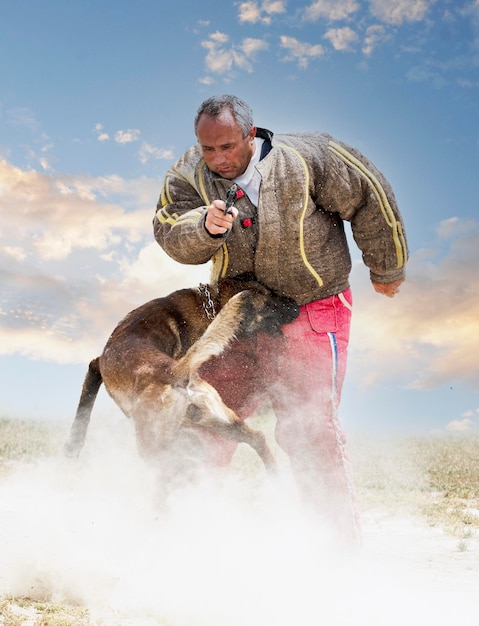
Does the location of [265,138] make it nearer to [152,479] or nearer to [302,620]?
[152,479]

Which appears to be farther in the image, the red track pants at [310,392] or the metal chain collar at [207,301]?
the red track pants at [310,392]

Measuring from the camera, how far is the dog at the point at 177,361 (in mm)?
A: 3053

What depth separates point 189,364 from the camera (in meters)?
3.09

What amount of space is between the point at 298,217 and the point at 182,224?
0.60 m

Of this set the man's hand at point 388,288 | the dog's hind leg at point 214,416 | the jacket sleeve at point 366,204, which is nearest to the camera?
the dog's hind leg at point 214,416

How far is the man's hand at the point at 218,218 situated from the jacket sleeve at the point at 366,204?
73cm

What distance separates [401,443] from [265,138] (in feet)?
31.6

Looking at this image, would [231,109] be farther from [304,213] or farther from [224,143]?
[304,213]

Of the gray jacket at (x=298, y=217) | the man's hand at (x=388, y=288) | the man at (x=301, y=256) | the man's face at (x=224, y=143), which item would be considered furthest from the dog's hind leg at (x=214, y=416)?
the man's hand at (x=388, y=288)

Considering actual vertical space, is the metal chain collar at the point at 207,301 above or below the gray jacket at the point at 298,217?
below

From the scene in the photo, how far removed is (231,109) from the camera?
3.22 meters

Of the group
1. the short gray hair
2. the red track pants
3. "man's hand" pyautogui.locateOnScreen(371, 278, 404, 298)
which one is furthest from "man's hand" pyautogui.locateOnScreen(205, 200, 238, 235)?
"man's hand" pyautogui.locateOnScreen(371, 278, 404, 298)

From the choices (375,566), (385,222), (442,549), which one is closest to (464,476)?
(442,549)

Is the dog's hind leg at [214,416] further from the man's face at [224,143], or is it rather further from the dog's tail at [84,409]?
the man's face at [224,143]
